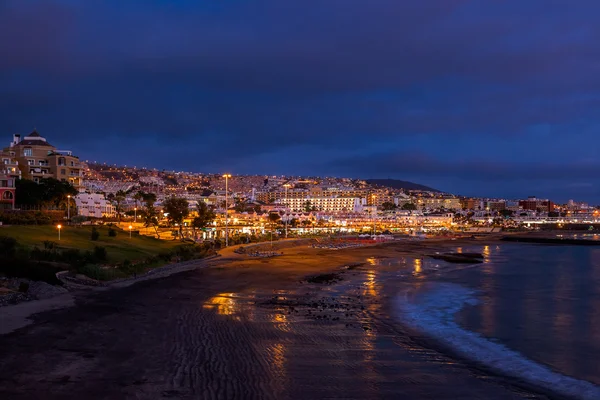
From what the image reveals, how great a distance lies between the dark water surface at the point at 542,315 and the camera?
15250mm

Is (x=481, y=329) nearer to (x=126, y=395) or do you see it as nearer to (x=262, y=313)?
(x=262, y=313)

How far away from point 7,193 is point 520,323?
172ft

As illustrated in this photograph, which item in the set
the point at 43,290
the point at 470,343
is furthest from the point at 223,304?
the point at 470,343

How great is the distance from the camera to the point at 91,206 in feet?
269

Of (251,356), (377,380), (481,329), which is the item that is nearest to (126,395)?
(251,356)

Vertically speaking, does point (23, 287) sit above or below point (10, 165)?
below

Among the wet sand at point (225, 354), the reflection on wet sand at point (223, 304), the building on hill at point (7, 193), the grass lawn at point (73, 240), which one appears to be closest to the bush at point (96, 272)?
the wet sand at point (225, 354)

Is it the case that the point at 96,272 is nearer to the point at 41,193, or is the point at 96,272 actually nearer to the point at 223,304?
the point at 223,304

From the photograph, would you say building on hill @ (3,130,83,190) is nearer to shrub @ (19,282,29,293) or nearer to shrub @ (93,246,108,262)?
shrub @ (93,246,108,262)

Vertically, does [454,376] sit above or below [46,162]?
below

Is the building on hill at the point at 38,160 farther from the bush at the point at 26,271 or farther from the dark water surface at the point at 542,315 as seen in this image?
the dark water surface at the point at 542,315

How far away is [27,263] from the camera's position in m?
22.7

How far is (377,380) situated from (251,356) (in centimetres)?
338

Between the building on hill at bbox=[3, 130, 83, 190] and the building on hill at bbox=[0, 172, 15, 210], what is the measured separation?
472 inches
